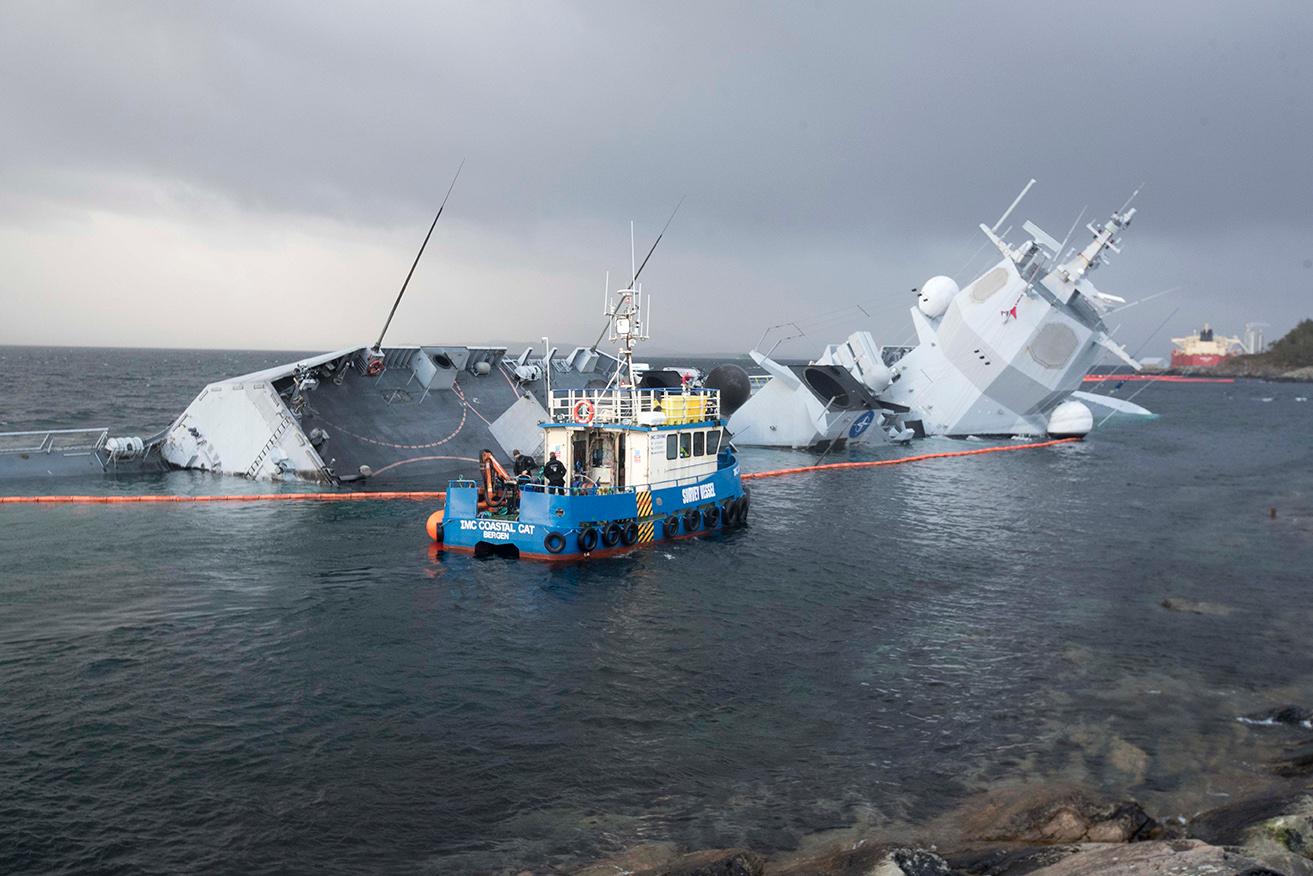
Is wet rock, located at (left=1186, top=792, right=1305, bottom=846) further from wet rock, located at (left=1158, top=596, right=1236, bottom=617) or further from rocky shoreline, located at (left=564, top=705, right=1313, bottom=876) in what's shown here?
wet rock, located at (left=1158, top=596, right=1236, bottom=617)

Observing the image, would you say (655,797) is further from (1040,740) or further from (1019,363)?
(1019,363)

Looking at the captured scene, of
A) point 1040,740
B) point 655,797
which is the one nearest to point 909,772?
point 1040,740

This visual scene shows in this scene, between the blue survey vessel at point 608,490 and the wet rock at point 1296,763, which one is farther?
the blue survey vessel at point 608,490

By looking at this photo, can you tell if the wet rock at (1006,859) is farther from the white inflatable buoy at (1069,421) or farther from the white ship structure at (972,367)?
the white inflatable buoy at (1069,421)

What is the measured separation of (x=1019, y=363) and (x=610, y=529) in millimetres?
43482

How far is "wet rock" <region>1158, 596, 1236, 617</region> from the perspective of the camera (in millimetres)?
23734

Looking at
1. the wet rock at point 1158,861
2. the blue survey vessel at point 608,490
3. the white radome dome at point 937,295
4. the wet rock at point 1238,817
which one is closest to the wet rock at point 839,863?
the wet rock at point 1158,861

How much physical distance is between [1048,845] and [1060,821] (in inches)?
27.6

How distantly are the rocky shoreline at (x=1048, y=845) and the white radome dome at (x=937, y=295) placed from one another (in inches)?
2154

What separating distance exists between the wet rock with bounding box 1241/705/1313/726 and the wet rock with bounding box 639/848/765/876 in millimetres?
10837

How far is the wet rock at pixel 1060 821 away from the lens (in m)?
11.8

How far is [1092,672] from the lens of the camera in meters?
19.0

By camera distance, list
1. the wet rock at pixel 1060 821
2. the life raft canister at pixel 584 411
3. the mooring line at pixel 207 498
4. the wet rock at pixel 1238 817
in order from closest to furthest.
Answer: the wet rock at pixel 1238 817, the wet rock at pixel 1060 821, the life raft canister at pixel 584 411, the mooring line at pixel 207 498

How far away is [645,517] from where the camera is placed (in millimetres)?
28812
